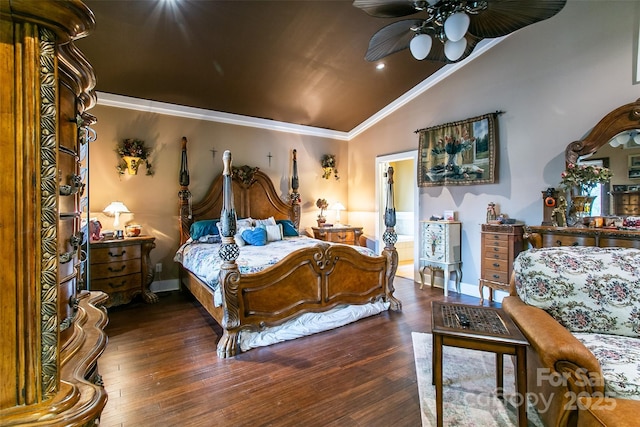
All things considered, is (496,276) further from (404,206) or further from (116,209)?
(116,209)

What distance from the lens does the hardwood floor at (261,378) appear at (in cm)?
187

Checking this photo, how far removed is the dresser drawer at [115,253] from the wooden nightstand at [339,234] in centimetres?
289

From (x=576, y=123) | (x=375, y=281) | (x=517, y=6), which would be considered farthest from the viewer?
(x=375, y=281)

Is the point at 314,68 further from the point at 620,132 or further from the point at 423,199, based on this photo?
the point at 620,132

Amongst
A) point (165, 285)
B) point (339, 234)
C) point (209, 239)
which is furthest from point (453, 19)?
point (165, 285)

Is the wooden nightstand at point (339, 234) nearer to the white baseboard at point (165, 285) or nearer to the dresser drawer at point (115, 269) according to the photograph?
the white baseboard at point (165, 285)

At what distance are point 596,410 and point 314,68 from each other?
4.24 meters

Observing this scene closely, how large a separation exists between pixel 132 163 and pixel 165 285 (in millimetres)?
1838

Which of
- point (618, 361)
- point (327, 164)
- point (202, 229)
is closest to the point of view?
point (618, 361)

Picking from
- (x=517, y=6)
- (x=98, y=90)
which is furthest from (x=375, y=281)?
(x=98, y=90)

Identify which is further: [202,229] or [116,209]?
[202,229]

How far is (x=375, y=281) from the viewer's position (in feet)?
12.2

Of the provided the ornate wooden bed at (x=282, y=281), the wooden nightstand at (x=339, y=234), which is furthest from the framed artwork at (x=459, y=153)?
the wooden nightstand at (x=339, y=234)

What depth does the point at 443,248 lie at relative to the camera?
444 cm
